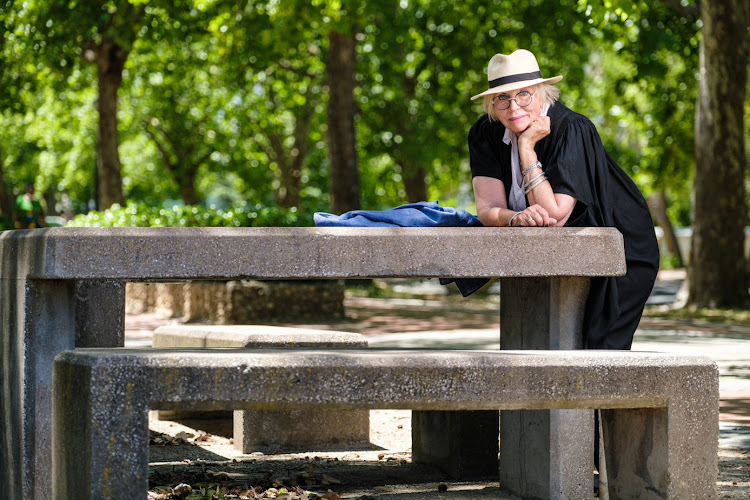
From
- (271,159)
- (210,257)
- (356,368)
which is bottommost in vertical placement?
(356,368)

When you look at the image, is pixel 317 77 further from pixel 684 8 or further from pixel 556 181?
pixel 556 181

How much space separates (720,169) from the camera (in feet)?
55.8

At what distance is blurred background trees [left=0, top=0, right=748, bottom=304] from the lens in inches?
671

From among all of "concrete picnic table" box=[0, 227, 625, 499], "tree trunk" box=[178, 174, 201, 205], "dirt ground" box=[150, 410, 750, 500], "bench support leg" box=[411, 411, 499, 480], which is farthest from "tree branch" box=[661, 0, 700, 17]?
"tree trunk" box=[178, 174, 201, 205]

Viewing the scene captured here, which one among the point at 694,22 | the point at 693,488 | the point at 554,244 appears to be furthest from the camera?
the point at 694,22

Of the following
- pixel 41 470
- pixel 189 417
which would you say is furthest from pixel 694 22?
pixel 41 470

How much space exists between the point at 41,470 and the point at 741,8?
15159mm

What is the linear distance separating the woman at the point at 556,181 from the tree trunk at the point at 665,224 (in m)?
34.6

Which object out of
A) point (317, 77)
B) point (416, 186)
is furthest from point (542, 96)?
point (416, 186)

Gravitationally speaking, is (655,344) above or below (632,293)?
below

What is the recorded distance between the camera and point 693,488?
339 centimetres

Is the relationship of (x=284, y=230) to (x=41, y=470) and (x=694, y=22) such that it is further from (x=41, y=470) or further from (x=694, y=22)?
(x=694, y=22)

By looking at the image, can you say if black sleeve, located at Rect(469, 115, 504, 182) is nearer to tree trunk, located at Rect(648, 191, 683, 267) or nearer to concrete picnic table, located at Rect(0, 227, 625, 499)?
concrete picnic table, located at Rect(0, 227, 625, 499)

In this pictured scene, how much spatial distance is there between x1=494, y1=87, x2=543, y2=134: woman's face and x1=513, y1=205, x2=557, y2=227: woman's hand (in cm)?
39
